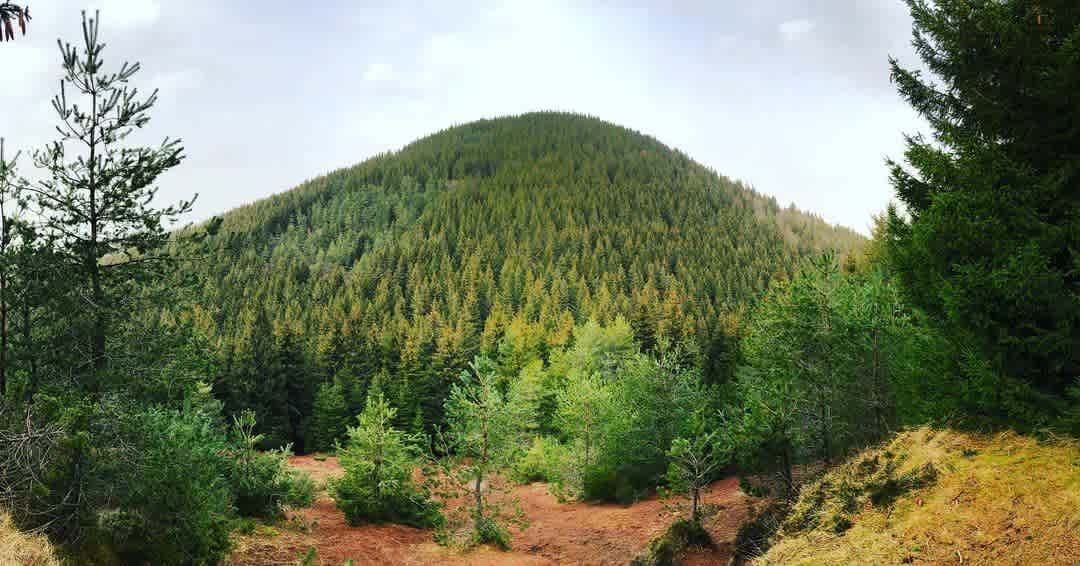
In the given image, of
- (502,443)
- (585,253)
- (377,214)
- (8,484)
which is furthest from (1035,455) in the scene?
(377,214)

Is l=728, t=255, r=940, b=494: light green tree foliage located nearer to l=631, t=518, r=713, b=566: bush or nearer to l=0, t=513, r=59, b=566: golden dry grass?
l=631, t=518, r=713, b=566: bush

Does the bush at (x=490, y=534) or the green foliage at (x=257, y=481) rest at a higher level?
the green foliage at (x=257, y=481)

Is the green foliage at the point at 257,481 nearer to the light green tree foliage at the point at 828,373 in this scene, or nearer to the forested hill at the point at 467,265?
the forested hill at the point at 467,265

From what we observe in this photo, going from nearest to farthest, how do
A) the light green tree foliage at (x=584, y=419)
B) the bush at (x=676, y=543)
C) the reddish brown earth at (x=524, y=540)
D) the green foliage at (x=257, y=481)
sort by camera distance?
the bush at (x=676, y=543) → the reddish brown earth at (x=524, y=540) → the green foliage at (x=257, y=481) → the light green tree foliage at (x=584, y=419)

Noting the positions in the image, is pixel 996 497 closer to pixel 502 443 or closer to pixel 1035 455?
pixel 1035 455

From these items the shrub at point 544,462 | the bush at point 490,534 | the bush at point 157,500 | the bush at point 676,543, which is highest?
the bush at point 157,500

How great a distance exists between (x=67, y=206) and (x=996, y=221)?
56.4 ft

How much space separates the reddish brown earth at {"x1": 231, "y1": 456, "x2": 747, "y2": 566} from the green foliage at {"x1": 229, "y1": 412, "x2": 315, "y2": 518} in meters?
0.88

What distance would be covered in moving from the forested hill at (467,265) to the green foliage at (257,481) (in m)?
3.97

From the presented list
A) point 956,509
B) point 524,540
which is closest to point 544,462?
point 524,540

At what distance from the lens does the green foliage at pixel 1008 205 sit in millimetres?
6265

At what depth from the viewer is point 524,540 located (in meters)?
19.9

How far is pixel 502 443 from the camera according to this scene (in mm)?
19484

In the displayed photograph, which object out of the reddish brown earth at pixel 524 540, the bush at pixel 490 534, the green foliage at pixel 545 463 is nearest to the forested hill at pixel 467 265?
the reddish brown earth at pixel 524 540
